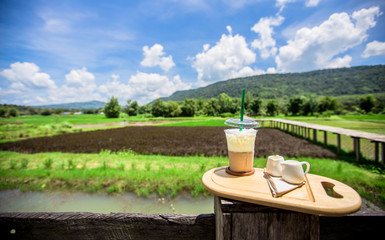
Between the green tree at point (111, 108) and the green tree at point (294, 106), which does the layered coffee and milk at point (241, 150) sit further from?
the green tree at point (111, 108)

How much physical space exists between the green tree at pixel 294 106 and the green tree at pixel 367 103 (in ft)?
19.7

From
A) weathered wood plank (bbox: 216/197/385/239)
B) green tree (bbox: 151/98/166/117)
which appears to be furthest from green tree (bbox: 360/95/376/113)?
green tree (bbox: 151/98/166/117)

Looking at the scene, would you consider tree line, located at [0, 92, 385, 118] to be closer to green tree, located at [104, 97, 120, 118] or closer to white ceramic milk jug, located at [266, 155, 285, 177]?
green tree, located at [104, 97, 120, 118]

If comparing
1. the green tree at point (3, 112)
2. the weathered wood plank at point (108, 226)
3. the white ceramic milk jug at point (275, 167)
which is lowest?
the weathered wood plank at point (108, 226)

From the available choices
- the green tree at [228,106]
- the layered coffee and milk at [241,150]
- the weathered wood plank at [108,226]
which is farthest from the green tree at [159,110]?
the layered coffee and milk at [241,150]

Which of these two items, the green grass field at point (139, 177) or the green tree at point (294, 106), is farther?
the green tree at point (294, 106)

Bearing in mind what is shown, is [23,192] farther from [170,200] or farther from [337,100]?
[337,100]

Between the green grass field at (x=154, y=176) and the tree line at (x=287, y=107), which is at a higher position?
the tree line at (x=287, y=107)

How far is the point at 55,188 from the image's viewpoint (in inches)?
199

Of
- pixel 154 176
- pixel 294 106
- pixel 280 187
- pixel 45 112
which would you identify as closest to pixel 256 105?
pixel 294 106

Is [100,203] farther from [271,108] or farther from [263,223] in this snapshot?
[271,108]

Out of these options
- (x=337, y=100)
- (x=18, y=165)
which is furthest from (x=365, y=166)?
(x=18, y=165)

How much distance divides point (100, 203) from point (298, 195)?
→ 4.94m

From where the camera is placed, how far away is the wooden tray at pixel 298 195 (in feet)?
2.04
